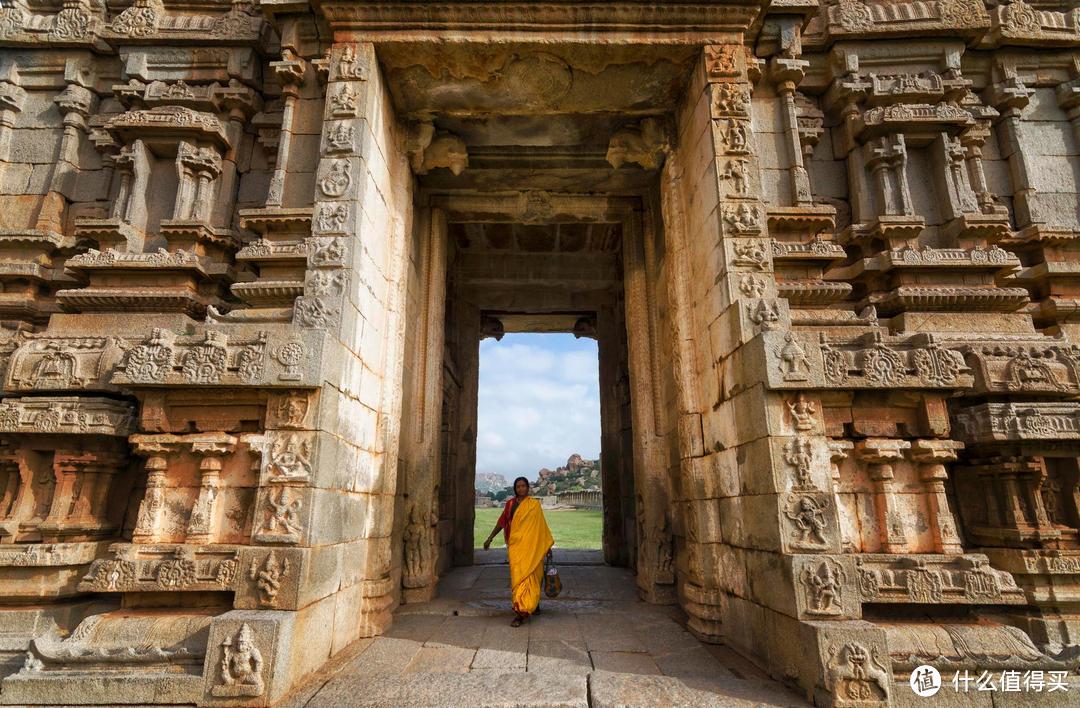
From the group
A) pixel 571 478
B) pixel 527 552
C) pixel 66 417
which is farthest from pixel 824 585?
pixel 571 478

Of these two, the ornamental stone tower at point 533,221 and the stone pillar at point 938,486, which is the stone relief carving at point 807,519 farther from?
the stone pillar at point 938,486

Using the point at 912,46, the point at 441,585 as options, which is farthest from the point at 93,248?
the point at 912,46

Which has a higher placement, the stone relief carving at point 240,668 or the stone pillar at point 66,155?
the stone pillar at point 66,155

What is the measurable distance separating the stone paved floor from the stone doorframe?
2.50 feet

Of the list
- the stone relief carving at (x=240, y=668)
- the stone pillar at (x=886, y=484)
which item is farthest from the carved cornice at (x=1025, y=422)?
the stone relief carving at (x=240, y=668)

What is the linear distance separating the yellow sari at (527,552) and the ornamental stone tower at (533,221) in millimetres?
1363

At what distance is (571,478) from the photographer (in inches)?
1491

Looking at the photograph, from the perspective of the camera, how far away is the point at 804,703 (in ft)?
12.0

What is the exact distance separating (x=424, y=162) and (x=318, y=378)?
13.3 ft

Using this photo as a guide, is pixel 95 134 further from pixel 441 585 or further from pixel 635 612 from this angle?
pixel 635 612

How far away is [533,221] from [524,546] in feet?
Answer: 16.5

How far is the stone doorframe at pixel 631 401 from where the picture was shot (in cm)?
681

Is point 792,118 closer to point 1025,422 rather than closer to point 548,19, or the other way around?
point 548,19

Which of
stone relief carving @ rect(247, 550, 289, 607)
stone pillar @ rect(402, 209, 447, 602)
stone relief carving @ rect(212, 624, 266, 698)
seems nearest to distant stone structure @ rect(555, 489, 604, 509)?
stone pillar @ rect(402, 209, 447, 602)
